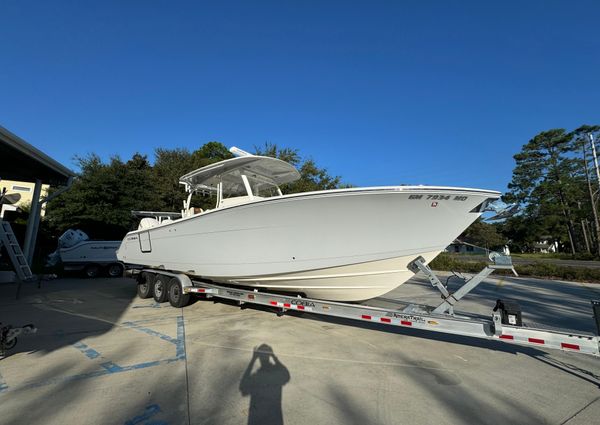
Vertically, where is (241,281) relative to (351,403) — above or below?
above

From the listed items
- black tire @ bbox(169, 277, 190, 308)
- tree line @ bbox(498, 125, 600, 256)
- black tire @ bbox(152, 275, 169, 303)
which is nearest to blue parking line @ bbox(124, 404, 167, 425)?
black tire @ bbox(169, 277, 190, 308)

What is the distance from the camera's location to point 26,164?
10.9m

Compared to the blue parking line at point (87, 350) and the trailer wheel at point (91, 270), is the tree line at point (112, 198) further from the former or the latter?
the blue parking line at point (87, 350)

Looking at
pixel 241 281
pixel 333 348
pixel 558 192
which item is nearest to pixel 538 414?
pixel 333 348

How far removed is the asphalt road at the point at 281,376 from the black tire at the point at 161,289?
1539mm

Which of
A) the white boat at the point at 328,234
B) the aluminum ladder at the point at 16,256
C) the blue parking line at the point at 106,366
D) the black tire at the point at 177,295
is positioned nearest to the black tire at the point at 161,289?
the black tire at the point at 177,295

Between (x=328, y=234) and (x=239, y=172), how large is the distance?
257cm

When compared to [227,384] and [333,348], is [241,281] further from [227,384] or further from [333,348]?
[227,384]

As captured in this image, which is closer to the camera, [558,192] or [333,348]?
[333,348]

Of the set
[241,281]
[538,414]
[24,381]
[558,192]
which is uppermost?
[558,192]

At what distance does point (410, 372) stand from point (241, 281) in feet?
11.6

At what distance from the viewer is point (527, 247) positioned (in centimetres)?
5044

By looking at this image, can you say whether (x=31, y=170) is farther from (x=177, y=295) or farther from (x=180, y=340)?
(x=180, y=340)

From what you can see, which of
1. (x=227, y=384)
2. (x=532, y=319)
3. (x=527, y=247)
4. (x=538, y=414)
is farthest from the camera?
(x=527, y=247)
